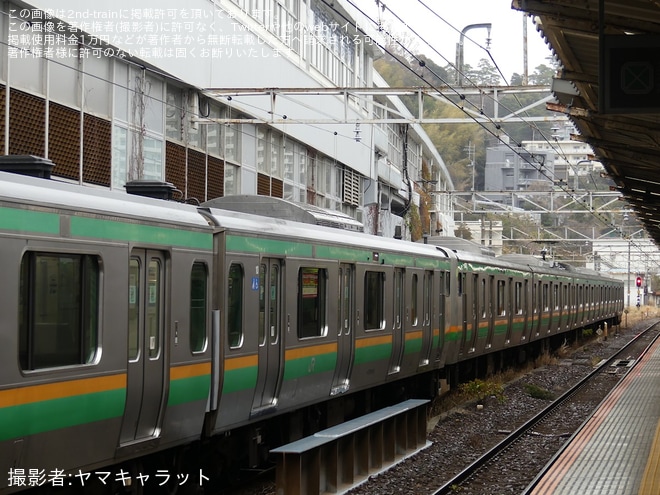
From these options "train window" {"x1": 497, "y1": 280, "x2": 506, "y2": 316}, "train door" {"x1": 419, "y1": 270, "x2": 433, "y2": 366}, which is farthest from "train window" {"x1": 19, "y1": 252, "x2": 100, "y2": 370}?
"train window" {"x1": 497, "y1": 280, "x2": 506, "y2": 316}

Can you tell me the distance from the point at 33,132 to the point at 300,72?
40.8 feet

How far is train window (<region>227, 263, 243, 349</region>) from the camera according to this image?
30.9 ft

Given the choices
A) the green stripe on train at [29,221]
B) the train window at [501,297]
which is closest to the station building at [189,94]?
the train window at [501,297]

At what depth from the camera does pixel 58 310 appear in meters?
6.89

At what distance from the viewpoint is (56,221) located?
269 inches

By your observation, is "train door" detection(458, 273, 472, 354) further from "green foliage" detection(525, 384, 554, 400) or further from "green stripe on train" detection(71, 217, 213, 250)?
"green stripe on train" detection(71, 217, 213, 250)

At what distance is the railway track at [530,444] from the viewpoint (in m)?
Result: 11.5

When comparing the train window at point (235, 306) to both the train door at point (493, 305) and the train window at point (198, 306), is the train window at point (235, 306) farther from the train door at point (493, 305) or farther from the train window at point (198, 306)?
the train door at point (493, 305)

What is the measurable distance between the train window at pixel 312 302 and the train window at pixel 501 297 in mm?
10901

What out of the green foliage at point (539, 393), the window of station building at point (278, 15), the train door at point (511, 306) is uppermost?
the window of station building at point (278, 15)

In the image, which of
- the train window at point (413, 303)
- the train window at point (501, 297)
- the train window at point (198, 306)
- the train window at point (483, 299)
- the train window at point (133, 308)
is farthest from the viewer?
the train window at point (501, 297)

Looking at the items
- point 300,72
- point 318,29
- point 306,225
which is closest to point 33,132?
point 306,225

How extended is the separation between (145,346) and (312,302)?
374 centimetres

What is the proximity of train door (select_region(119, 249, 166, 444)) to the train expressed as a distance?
0.6 inches
